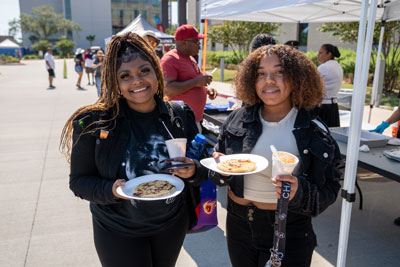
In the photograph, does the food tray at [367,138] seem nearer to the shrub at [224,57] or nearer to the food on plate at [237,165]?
the food on plate at [237,165]

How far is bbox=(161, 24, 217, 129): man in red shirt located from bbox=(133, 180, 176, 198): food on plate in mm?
2127

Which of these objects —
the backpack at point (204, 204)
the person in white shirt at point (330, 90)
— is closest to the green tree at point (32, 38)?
the person in white shirt at point (330, 90)

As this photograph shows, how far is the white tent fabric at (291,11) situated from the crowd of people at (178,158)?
2153mm

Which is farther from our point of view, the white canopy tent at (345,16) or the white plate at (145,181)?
the white canopy tent at (345,16)

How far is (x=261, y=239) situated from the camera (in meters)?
1.76

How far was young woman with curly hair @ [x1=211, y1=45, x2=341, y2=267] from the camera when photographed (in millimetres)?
1674

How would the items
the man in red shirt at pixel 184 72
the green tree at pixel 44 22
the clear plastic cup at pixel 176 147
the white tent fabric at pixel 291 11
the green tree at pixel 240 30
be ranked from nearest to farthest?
the clear plastic cup at pixel 176 147
the man in red shirt at pixel 184 72
the white tent fabric at pixel 291 11
the green tree at pixel 240 30
the green tree at pixel 44 22

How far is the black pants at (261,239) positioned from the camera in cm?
175

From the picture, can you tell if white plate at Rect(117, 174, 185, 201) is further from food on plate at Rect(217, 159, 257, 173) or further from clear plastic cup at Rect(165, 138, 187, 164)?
food on plate at Rect(217, 159, 257, 173)

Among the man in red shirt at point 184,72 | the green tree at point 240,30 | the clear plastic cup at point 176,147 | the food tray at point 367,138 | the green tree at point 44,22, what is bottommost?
the food tray at point 367,138

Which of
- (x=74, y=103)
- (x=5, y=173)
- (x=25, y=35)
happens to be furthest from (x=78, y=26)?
(x=5, y=173)

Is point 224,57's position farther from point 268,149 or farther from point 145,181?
point 145,181

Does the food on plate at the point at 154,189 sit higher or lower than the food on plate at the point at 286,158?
lower

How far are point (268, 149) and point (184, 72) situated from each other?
87.3 inches
